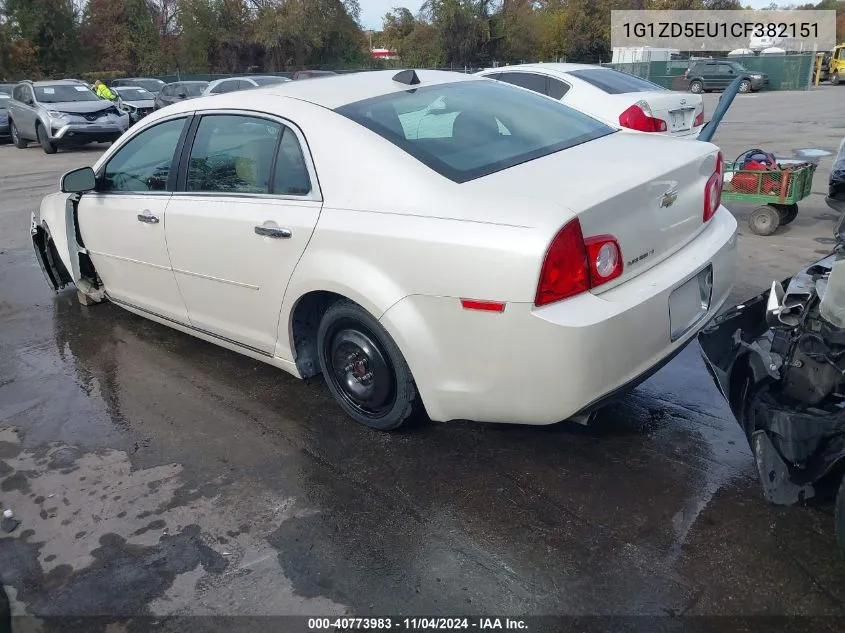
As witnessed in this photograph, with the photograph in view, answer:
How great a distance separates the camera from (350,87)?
3.84 m

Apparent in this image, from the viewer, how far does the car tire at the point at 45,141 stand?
1742cm

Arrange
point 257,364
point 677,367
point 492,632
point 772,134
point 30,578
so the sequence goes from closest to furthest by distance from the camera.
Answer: point 492,632 → point 30,578 → point 677,367 → point 257,364 → point 772,134

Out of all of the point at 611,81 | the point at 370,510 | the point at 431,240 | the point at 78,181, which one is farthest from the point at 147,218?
the point at 611,81

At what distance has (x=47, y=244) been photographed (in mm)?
5746

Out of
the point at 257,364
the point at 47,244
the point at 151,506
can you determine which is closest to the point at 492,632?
the point at 151,506

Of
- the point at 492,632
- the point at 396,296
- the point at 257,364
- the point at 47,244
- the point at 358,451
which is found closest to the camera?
the point at 492,632

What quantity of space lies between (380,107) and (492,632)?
2.45 meters

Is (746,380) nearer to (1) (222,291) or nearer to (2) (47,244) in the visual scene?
(1) (222,291)

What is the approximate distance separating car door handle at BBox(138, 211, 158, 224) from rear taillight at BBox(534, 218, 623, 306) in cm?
262

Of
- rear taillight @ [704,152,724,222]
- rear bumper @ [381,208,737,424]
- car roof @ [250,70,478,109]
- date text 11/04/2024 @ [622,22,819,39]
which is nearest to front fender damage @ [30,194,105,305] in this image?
car roof @ [250,70,478,109]

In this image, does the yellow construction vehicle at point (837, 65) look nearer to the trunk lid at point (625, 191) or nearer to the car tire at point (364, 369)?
the trunk lid at point (625, 191)

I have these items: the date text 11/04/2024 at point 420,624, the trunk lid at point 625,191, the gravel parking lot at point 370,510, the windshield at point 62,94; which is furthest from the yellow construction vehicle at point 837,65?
the date text 11/04/2024 at point 420,624

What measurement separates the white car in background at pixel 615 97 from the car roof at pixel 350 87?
4694 millimetres

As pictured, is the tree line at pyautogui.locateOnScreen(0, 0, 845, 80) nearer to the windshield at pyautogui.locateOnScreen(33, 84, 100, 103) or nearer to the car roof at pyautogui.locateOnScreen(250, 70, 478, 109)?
the windshield at pyautogui.locateOnScreen(33, 84, 100, 103)
